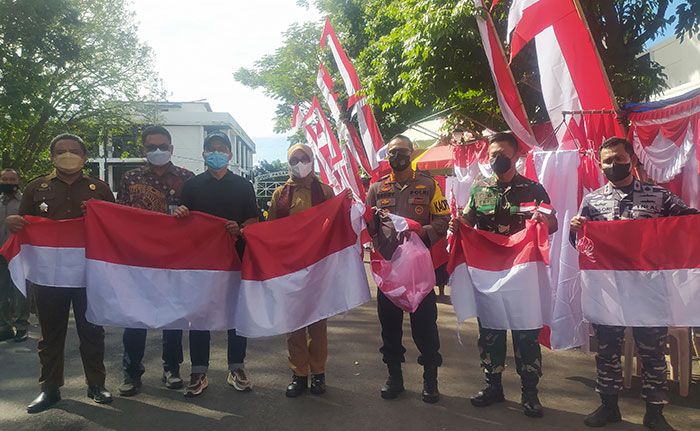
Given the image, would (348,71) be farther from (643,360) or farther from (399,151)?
(643,360)

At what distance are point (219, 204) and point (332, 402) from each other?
1817 mm

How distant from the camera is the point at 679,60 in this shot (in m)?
12.1

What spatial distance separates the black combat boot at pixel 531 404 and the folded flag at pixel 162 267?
7.55 ft

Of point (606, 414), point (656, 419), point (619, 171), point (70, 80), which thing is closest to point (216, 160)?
point (619, 171)

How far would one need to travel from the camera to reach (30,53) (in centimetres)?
1217

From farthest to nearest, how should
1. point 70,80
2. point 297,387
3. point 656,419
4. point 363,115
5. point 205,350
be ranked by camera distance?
point 70,80, point 363,115, point 205,350, point 297,387, point 656,419

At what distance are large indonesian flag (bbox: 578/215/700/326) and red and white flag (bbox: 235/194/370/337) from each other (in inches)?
67.9

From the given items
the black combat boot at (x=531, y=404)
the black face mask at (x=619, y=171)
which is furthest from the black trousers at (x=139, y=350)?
the black face mask at (x=619, y=171)

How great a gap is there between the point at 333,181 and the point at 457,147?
2339mm

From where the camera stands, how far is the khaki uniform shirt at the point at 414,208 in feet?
14.5

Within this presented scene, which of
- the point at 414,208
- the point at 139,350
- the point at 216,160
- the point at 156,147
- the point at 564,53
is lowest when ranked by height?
the point at 139,350

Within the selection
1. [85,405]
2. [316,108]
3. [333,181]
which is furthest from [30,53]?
[85,405]

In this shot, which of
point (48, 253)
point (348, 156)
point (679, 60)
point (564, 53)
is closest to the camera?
point (48, 253)

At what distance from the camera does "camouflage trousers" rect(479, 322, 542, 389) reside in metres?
4.14
